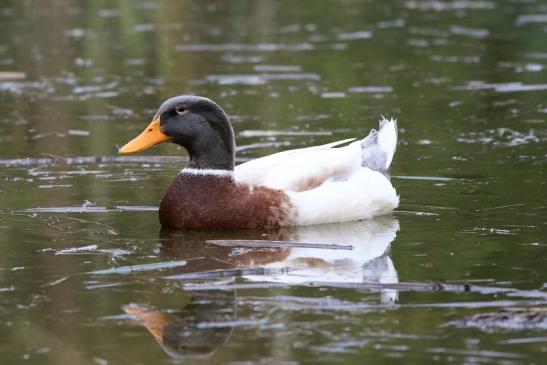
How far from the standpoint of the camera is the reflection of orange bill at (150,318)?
617cm

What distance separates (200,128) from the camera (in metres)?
9.15

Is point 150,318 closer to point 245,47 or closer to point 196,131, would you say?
point 196,131

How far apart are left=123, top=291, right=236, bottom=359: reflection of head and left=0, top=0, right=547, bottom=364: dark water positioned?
0.02 metres

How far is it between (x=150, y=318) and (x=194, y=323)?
0.79ft

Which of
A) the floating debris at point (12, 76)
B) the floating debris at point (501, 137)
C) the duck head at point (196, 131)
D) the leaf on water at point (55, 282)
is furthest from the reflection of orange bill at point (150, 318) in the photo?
the floating debris at point (12, 76)

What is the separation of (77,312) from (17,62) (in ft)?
38.8

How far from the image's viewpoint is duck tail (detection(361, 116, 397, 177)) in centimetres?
980

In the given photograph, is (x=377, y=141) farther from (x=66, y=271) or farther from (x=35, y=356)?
(x=35, y=356)

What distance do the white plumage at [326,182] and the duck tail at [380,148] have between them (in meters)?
0.07

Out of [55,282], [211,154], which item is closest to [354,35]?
[211,154]

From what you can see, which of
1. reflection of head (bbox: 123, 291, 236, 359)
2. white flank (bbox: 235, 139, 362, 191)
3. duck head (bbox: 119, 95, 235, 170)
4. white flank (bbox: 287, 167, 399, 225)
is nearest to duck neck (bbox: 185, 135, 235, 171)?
duck head (bbox: 119, 95, 235, 170)

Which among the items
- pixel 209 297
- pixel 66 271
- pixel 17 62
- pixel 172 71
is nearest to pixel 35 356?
pixel 209 297

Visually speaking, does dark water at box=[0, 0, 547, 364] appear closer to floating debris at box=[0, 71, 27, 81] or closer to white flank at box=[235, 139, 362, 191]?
floating debris at box=[0, 71, 27, 81]

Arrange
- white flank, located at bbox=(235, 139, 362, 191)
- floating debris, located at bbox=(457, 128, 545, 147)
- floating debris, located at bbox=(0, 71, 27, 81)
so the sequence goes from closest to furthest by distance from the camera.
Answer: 1. white flank, located at bbox=(235, 139, 362, 191)
2. floating debris, located at bbox=(457, 128, 545, 147)
3. floating debris, located at bbox=(0, 71, 27, 81)
